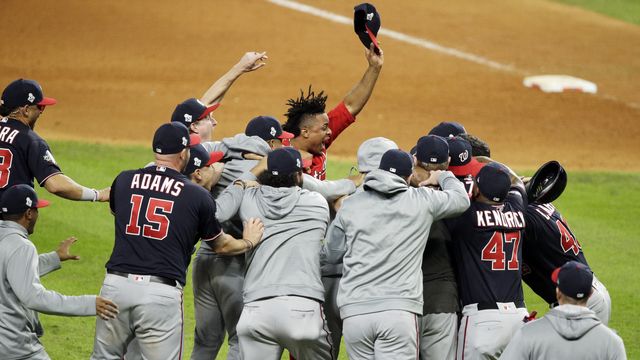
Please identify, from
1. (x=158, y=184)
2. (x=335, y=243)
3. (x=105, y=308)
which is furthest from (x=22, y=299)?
(x=335, y=243)

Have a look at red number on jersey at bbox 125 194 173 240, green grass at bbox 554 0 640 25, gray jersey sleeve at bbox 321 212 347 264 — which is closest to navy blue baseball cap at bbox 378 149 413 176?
gray jersey sleeve at bbox 321 212 347 264

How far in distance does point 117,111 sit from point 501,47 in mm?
7842

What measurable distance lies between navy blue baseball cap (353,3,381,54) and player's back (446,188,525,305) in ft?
7.21

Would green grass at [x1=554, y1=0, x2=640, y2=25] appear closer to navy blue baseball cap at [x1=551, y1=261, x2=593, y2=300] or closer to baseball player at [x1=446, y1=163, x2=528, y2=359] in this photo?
baseball player at [x1=446, y1=163, x2=528, y2=359]

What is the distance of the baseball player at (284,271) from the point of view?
253 inches

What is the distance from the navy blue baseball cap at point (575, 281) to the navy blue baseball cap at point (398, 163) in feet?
4.06

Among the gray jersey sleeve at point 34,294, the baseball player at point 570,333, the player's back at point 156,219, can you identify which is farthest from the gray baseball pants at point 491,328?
the gray jersey sleeve at point 34,294

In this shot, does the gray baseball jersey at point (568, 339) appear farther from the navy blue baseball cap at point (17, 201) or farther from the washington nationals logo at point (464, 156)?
the navy blue baseball cap at point (17, 201)

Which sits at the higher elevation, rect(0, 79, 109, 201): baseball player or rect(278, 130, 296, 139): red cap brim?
rect(278, 130, 296, 139): red cap brim

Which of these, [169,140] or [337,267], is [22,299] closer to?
[169,140]

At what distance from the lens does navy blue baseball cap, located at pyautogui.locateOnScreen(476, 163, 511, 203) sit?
6.53m

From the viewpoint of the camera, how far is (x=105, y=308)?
636cm

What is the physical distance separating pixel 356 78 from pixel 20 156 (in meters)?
11.3

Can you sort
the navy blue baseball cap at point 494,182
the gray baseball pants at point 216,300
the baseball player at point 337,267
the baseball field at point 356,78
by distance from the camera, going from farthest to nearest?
the baseball field at point 356,78 → the gray baseball pants at point 216,300 → the baseball player at point 337,267 → the navy blue baseball cap at point 494,182
